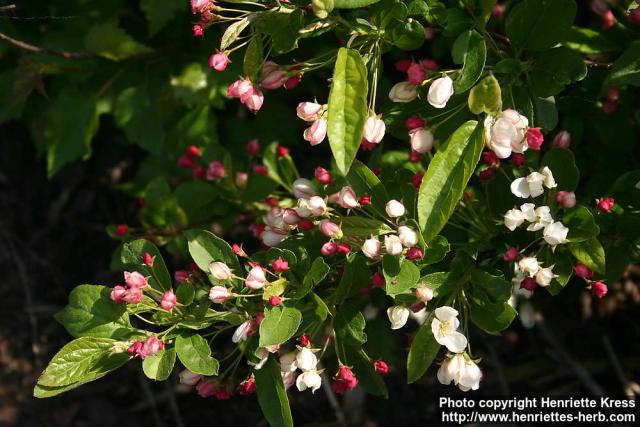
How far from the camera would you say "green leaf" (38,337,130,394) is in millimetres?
1471

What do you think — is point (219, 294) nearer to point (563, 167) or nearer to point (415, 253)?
point (415, 253)

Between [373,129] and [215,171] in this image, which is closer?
[373,129]

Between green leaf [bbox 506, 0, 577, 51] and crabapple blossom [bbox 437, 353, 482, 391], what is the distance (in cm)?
66

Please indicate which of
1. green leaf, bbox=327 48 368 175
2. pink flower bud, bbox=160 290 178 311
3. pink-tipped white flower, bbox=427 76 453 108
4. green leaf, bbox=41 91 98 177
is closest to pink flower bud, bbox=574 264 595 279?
pink-tipped white flower, bbox=427 76 453 108

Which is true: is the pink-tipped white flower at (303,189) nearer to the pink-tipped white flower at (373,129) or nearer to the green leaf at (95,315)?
the pink-tipped white flower at (373,129)

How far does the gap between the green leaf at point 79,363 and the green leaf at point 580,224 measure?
96 centimetres

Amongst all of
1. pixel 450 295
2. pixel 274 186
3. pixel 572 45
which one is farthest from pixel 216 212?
pixel 572 45

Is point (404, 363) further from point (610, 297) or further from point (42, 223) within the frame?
point (42, 223)

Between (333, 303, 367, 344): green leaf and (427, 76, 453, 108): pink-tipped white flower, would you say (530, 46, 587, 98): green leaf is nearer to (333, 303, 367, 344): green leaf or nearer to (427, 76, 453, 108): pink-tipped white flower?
(427, 76, 453, 108): pink-tipped white flower

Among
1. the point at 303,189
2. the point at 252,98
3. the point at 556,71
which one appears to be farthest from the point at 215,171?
the point at 556,71

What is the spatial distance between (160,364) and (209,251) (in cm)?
25

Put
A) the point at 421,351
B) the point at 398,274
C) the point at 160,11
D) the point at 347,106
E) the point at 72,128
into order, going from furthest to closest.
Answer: the point at 72,128 → the point at 160,11 → the point at 421,351 → the point at 398,274 → the point at 347,106

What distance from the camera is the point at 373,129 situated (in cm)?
144

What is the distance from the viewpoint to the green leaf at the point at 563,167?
5.11 ft
